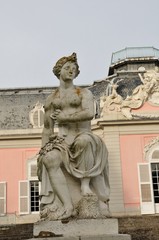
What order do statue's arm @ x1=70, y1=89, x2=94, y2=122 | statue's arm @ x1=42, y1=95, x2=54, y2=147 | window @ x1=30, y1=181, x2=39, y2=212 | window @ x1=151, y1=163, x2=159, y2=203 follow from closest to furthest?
statue's arm @ x1=70, y1=89, x2=94, y2=122, statue's arm @ x1=42, y1=95, x2=54, y2=147, window @ x1=151, y1=163, x2=159, y2=203, window @ x1=30, y1=181, x2=39, y2=212

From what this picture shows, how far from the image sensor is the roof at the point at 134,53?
39294mm

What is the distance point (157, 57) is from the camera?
3881 cm

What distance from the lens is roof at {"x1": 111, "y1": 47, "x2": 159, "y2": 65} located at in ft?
129

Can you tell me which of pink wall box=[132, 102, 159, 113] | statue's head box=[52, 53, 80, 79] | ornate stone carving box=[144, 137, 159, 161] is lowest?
statue's head box=[52, 53, 80, 79]

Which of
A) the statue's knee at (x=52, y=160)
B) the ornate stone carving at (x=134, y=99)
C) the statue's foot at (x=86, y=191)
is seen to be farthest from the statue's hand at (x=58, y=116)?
the ornate stone carving at (x=134, y=99)

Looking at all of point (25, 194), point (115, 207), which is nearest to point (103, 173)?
point (115, 207)

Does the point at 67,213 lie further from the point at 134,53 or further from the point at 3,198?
the point at 134,53

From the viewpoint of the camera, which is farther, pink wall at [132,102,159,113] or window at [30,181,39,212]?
window at [30,181,39,212]

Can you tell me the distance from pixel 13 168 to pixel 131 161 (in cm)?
813

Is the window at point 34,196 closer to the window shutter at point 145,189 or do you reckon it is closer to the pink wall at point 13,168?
the pink wall at point 13,168

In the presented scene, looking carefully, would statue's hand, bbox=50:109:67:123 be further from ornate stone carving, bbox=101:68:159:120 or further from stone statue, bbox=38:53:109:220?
ornate stone carving, bbox=101:68:159:120

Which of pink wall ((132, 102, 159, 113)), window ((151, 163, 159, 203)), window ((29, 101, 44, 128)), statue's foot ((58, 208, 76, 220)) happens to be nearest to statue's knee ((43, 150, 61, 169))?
statue's foot ((58, 208, 76, 220))

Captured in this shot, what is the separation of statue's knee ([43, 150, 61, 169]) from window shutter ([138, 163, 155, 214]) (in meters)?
21.1

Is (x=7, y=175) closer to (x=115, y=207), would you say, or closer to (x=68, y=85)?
(x=115, y=207)
